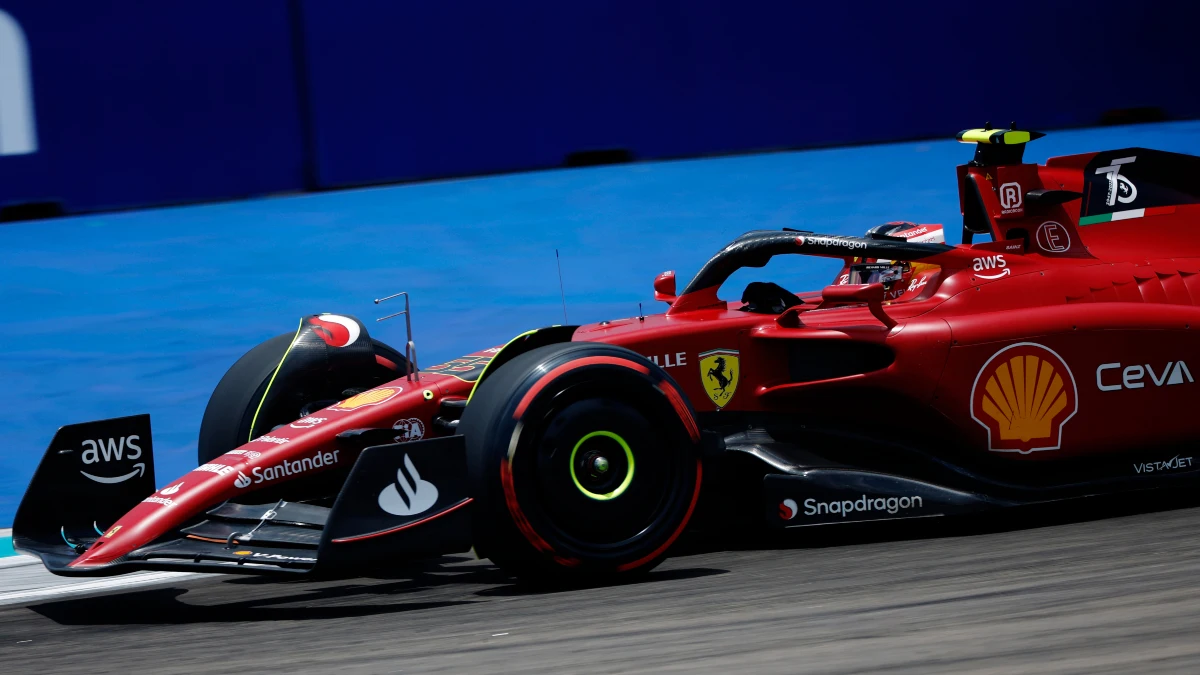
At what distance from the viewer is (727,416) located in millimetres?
A: 5457

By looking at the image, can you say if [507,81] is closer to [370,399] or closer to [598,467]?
[370,399]

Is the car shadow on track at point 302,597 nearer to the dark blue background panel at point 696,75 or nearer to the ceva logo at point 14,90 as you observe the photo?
the ceva logo at point 14,90

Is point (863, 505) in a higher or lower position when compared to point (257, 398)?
lower

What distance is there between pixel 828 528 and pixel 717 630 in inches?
71.3

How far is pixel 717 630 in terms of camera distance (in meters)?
4.03

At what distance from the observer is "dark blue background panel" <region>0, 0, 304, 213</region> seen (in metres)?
10.1

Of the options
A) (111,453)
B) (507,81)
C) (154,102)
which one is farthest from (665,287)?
(154,102)

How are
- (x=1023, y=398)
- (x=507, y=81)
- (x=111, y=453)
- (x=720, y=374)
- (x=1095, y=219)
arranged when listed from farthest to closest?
1. (x=507, y=81)
2. (x=1095, y=219)
3. (x=1023, y=398)
4. (x=720, y=374)
5. (x=111, y=453)

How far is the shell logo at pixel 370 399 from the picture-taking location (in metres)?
5.26

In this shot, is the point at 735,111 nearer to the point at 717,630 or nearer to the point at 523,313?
the point at 523,313

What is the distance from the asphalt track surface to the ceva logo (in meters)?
5.61

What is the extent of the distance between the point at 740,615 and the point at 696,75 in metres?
7.70

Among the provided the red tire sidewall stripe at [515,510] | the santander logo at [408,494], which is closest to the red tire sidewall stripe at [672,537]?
the red tire sidewall stripe at [515,510]

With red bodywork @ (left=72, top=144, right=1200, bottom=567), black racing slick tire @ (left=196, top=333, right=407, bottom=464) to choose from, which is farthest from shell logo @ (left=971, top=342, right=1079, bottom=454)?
black racing slick tire @ (left=196, top=333, right=407, bottom=464)
